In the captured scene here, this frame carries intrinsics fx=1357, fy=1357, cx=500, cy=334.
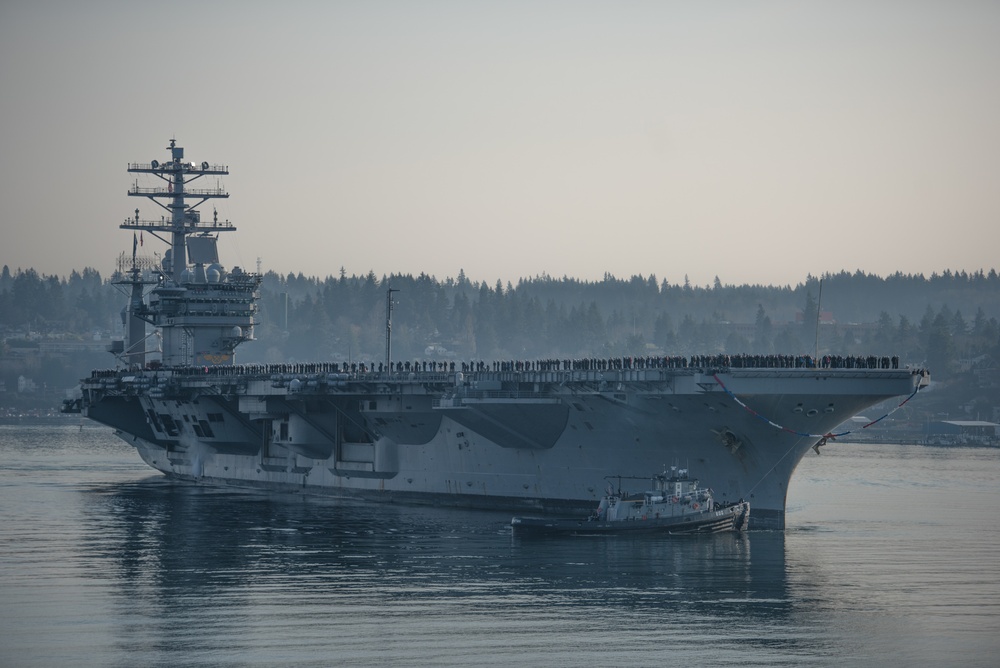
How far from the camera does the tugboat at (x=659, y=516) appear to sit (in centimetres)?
3334

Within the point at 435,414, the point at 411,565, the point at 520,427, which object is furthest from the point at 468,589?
the point at 435,414

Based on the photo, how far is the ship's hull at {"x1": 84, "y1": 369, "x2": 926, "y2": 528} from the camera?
33094 millimetres

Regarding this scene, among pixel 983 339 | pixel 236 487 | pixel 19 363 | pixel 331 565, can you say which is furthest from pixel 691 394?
pixel 19 363

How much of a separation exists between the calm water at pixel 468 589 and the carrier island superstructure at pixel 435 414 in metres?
1.61

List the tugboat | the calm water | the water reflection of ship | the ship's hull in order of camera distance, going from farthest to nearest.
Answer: the tugboat → the ship's hull → the water reflection of ship → the calm water

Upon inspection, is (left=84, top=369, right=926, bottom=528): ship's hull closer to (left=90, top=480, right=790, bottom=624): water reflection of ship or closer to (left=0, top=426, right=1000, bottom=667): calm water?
(left=0, top=426, right=1000, bottom=667): calm water

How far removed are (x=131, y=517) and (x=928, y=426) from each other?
242 feet

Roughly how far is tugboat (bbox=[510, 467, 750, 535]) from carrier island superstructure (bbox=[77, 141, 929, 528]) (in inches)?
44.6

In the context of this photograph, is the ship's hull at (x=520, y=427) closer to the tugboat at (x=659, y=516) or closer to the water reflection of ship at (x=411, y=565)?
the tugboat at (x=659, y=516)

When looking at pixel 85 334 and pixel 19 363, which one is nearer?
pixel 19 363

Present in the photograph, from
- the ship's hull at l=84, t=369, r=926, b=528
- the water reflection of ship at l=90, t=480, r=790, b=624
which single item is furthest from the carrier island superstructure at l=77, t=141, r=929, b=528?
the water reflection of ship at l=90, t=480, r=790, b=624

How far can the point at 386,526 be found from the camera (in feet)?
119

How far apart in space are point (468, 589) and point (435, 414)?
13053 mm

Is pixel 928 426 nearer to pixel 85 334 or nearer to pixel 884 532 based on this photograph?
pixel 884 532
